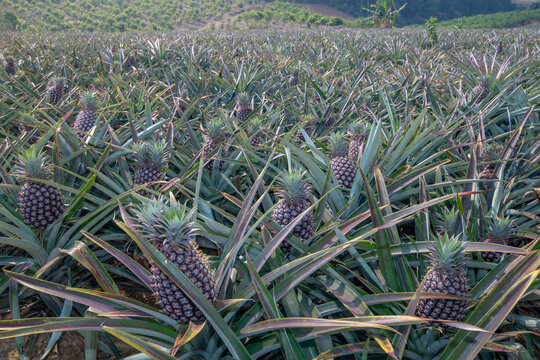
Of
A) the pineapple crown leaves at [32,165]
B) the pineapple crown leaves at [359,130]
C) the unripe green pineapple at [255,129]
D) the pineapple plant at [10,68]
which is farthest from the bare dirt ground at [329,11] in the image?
the pineapple crown leaves at [32,165]

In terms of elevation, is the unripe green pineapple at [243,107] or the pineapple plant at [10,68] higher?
the pineapple plant at [10,68]

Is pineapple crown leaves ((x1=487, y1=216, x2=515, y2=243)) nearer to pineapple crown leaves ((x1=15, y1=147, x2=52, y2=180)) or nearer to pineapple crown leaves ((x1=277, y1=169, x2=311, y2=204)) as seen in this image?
pineapple crown leaves ((x1=277, y1=169, x2=311, y2=204))

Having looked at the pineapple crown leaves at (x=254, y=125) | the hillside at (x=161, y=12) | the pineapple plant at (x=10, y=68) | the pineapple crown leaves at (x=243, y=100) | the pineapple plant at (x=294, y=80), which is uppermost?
the hillside at (x=161, y=12)

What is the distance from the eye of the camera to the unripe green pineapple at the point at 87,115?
6.29 ft

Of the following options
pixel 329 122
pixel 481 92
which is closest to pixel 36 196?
pixel 329 122

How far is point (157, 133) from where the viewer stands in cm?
192

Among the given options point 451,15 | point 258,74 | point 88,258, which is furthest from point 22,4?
point 451,15

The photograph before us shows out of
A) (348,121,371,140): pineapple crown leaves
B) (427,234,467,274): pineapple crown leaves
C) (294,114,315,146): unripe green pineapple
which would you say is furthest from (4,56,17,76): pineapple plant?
(427,234,467,274): pineapple crown leaves

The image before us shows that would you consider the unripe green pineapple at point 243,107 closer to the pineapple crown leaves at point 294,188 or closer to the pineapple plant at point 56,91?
the pineapple crown leaves at point 294,188

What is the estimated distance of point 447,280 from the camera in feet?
2.80

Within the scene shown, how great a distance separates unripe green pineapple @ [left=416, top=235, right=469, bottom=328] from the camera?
82 cm

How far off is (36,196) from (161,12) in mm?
43304

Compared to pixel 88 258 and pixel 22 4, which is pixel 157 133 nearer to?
pixel 88 258

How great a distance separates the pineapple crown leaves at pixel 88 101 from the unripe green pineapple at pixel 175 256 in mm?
1462
